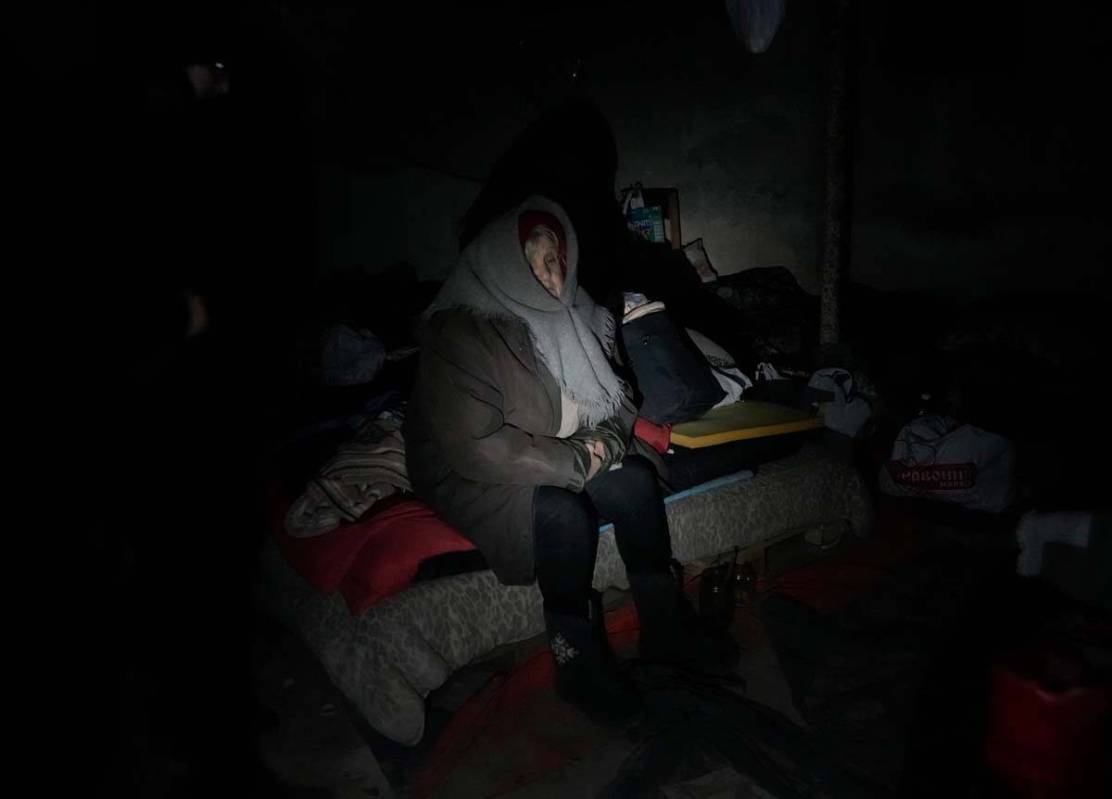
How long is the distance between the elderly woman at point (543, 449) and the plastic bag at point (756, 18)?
277 cm

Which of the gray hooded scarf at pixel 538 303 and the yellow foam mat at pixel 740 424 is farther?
the yellow foam mat at pixel 740 424

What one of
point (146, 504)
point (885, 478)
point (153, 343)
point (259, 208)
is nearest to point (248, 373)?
point (259, 208)

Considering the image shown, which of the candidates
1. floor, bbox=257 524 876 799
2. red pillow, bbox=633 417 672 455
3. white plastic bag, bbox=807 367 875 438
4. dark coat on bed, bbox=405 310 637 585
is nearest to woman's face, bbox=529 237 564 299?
dark coat on bed, bbox=405 310 637 585

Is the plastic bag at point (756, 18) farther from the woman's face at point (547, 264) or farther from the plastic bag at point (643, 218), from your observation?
the woman's face at point (547, 264)

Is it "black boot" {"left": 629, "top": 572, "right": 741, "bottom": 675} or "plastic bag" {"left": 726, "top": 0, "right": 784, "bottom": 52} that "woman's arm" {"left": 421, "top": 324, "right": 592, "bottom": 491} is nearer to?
"black boot" {"left": 629, "top": 572, "right": 741, "bottom": 675}

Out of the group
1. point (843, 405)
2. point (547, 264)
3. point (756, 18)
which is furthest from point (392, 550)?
point (756, 18)

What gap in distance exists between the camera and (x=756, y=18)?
14.5ft

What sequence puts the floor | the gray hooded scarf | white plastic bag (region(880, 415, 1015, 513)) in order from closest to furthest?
the floor → the gray hooded scarf → white plastic bag (region(880, 415, 1015, 513))

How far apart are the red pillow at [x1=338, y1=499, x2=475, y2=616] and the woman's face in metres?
0.99

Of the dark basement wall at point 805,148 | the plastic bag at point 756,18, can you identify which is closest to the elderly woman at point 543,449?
the plastic bag at point 756,18

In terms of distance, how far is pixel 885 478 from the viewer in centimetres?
390

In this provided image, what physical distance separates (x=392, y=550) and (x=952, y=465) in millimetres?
3015

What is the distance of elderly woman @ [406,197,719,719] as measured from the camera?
2277 mm

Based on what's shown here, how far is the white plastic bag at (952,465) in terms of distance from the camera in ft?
11.5
